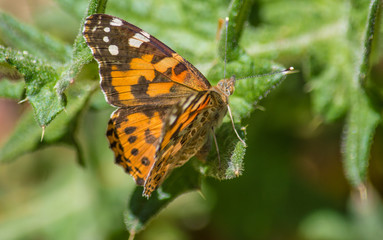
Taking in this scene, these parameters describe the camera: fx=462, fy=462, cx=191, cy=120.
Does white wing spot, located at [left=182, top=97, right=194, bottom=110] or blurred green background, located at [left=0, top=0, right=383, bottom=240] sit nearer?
white wing spot, located at [left=182, top=97, right=194, bottom=110]

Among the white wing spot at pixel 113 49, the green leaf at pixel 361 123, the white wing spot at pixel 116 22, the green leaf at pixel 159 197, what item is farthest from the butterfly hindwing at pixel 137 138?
the green leaf at pixel 361 123

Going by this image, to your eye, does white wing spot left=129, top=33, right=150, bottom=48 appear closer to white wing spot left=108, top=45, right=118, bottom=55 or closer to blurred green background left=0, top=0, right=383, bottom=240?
white wing spot left=108, top=45, right=118, bottom=55

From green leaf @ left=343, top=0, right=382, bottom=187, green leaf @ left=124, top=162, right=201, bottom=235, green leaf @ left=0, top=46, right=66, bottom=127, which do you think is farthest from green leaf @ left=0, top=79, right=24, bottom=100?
green leaf @ left=343, top=0, right=382, bottom=187

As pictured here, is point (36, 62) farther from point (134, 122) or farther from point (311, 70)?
point (311, 70)

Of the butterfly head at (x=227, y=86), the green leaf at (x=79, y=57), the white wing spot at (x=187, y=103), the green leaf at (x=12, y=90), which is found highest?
the green leaf at (x=79, y=57)

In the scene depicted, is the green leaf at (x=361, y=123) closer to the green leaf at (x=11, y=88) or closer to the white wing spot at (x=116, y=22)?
the white wing spot at (x=116, y=22)

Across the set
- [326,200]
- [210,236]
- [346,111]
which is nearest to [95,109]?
[346,111]
